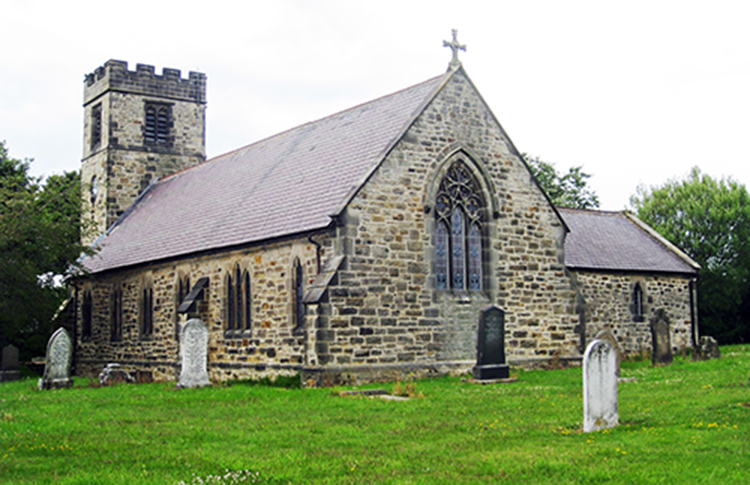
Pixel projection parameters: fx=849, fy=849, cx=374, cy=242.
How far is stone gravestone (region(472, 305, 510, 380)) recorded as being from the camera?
829 inches

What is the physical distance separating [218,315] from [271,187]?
14.4ft

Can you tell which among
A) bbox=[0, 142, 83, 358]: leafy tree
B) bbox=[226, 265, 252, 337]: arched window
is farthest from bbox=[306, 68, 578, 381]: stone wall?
bbox=[0, 142, 83, 358]: leafy tree

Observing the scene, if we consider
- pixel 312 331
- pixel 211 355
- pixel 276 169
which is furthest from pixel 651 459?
pixel 276 169

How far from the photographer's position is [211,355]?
84.7ft

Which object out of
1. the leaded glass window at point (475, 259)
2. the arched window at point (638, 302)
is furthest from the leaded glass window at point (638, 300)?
the leaded glass window at point (475, 259)

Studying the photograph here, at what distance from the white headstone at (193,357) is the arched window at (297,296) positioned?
2506 mm

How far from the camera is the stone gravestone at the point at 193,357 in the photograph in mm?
22219

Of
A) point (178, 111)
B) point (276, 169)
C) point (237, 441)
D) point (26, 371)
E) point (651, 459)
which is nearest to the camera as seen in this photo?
point (651, 459)

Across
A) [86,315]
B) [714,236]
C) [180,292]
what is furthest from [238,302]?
[714,236]

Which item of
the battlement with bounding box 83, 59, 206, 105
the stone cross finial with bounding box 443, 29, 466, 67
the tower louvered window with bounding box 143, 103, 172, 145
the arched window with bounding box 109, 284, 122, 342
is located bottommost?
the arched window with bounding box 109, 284, 122, 342

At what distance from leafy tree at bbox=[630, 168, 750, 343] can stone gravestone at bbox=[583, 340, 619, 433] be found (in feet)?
108

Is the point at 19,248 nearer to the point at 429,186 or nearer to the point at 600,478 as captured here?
the point at 429,186

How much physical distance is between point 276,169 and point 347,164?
4.94m

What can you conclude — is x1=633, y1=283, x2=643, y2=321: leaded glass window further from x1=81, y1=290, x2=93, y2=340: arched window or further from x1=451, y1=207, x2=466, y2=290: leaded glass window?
x1=81, y1=290, x2=93, y2=340: arched window
